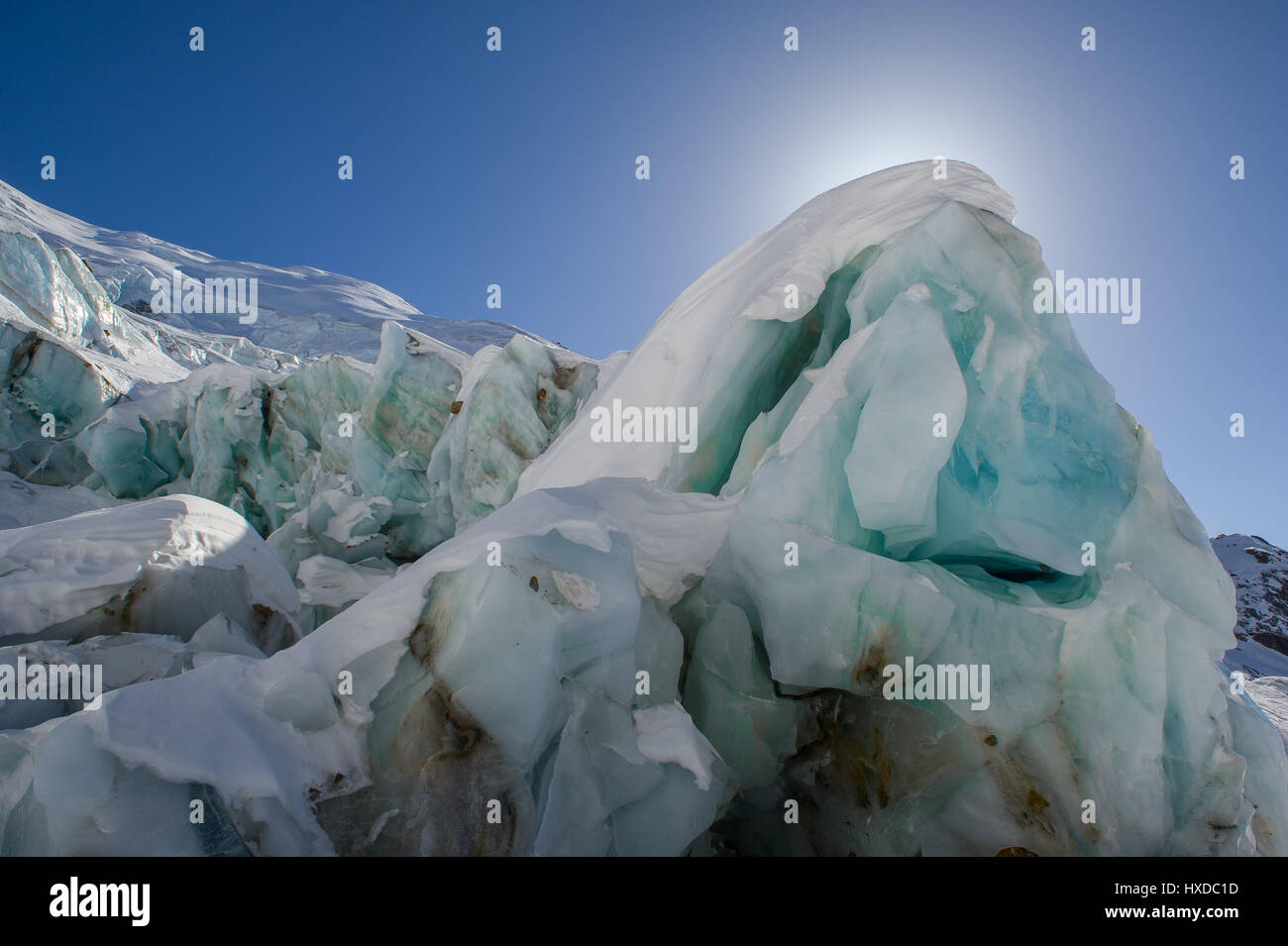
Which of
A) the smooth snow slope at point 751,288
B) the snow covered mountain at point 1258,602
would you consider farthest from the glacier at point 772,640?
the snow covered mountain at point 1258,602

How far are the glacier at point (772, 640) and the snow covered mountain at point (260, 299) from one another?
27.8m

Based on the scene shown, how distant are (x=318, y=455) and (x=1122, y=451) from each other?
12.2m

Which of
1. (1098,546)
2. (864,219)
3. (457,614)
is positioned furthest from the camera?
(864,219)

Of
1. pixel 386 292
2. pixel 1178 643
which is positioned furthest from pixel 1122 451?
pixel 386 292

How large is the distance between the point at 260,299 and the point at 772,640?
4642cm

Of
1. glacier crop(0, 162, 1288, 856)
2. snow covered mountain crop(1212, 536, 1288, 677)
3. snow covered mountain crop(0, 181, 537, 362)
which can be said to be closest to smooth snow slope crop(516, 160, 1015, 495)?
glacier crop(0, 162, 1288, 856)

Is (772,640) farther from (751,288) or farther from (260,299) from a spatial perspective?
(260,299)

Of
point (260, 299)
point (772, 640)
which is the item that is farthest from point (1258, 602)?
point (260, 299)

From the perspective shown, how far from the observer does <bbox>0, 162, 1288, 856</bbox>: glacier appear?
2.05 metres

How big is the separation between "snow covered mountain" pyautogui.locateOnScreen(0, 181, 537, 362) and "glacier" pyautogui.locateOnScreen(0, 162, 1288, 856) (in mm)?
27819

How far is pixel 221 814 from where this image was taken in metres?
1.75

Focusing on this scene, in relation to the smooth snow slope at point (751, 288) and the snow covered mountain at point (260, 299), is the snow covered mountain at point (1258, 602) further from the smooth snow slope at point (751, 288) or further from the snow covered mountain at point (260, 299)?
the snow covered mountain at point (260, 299)

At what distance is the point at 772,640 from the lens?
2.84 meters

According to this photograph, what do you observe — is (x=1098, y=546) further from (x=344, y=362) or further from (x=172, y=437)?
(x=172, y=437)
